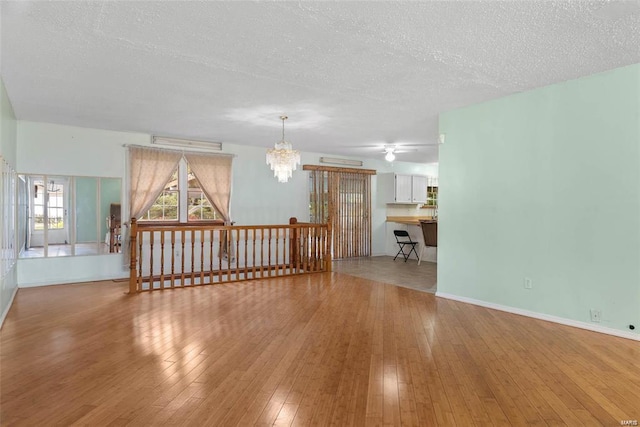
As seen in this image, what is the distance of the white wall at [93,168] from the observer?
5578 mm

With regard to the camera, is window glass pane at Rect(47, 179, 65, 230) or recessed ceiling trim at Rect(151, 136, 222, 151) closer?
window glass pane at Rect(47, 179, 65, 230)

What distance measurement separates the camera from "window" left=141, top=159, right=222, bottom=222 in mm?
6727

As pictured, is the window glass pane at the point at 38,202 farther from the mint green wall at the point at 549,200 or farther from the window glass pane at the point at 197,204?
the mint green wall at the point at 549,200

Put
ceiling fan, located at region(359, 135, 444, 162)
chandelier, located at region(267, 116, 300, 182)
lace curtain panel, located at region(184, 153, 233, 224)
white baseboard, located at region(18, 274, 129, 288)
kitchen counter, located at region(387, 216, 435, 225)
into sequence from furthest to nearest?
1. kitchen counter, located at region(387, 216, 435, 225)
2. ceiling fan, located at region(359, 135, 444, 162)
3. lace curtain panel, located at region(184, 153, 233, 224)
4. white baseboard, located at region(18, 274, 129, 288)
5. chandelier, located at region(267, 116, 300, 182)

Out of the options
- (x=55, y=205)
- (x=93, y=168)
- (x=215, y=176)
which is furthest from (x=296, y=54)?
(x=55, y=205)

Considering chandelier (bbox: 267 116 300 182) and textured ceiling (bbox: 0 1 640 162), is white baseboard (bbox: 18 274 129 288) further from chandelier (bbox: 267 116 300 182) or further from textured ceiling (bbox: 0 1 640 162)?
chandelier (bbox: 267 116 300 182)

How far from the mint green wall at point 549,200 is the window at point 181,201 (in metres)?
4.41

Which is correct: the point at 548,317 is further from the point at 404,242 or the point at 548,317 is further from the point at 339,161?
the point at 339,161

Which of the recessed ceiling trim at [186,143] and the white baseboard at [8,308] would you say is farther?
the recessed ceiling trim at [186,143]

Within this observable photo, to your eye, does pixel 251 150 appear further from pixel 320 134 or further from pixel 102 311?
pixel 102 311

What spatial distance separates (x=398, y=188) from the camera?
31.2ft

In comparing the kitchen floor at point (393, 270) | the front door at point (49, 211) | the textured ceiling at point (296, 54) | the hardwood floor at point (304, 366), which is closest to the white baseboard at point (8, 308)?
the hardwood floor at point (304, 366)

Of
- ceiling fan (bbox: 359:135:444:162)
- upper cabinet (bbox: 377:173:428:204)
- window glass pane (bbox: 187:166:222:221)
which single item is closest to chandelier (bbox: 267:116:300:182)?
window glass pane (bbox: 187:166:222:221)

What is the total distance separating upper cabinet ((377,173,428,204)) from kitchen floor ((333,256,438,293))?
155 cm
